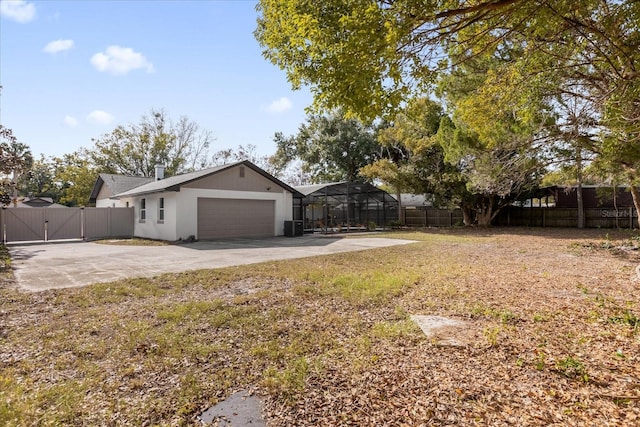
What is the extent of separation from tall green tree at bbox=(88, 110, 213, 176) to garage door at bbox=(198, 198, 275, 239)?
19447 mm

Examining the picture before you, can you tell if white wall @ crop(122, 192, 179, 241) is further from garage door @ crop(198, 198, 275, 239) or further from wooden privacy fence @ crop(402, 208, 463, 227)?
wooden privacy fence @ crop(402, 208, 463, 227)

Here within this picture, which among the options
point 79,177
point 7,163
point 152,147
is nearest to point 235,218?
point 7,163

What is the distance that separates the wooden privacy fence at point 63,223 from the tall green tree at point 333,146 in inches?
671

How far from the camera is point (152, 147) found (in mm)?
30984

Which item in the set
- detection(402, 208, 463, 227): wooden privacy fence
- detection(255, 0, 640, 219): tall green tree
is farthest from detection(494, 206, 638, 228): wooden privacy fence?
detection(255, 0, 640, 219): tall green tree

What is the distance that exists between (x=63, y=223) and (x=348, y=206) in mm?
14162

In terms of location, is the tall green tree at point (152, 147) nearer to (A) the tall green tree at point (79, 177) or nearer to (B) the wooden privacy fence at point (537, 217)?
(A) the tall green tree at point (79, 177)

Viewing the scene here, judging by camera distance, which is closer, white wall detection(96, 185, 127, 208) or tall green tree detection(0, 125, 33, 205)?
tall green tree detection(0, 125, 33, 205)

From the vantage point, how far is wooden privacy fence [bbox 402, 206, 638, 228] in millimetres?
19625

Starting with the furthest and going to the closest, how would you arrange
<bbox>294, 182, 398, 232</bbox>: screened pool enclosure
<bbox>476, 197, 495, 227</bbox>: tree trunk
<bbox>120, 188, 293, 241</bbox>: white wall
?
1. <bbox>476, 197, 495, 227</bbox>: tree trunk
2. <bbox>294, 182, 398, 232</bbox>: screened pool enclosure
3. <bbox>120, 188, 293, 241</bbox>: white wall

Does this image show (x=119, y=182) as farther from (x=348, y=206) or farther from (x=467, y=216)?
(x=467, y=216)

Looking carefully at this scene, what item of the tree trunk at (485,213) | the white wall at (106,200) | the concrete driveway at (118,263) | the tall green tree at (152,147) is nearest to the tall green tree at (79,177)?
the tall green tree at (152,147)

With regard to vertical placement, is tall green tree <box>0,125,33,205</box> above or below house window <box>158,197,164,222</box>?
above

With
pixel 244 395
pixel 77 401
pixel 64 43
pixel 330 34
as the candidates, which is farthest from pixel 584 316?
pixel 64 43
